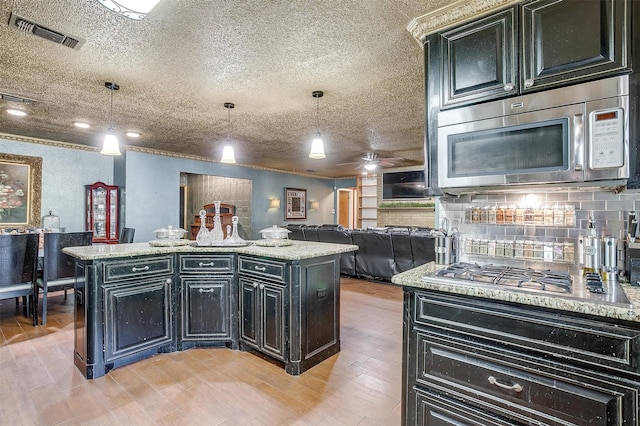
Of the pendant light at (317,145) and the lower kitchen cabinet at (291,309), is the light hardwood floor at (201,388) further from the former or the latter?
the pendant light at (317,145)

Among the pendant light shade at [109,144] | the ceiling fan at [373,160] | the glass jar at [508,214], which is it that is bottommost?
the glass jar at [508,214]

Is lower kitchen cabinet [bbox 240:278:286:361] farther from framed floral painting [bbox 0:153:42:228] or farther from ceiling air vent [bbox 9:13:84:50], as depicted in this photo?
framed floral painting [bbox 0:153:42:228]

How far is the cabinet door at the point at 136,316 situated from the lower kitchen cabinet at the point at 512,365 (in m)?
2.08

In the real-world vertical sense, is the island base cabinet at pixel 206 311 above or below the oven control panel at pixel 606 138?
below

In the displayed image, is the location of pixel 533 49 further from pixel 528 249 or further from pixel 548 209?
pixel 528 249

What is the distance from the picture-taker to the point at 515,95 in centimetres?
160

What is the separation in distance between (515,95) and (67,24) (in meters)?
2.79

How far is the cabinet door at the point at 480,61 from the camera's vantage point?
63.8 inches

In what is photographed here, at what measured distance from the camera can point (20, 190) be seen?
530 centimetres

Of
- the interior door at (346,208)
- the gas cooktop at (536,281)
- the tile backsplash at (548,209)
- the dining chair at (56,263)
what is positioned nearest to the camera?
the gas cooktop at (536,281)

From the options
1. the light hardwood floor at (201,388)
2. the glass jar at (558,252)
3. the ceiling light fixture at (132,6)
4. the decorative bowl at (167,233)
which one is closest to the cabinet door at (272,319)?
the light hardwood floor at (201,388)

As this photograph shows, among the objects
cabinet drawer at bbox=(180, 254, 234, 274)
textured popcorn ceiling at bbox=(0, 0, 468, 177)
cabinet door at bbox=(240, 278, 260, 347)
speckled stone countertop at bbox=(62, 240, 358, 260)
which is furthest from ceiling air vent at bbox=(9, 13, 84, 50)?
cabinet door at bbox=(240, 278, 260, 347)

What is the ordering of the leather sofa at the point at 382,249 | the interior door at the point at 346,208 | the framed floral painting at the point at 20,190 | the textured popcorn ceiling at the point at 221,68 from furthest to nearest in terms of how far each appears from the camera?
the interior door at the point at 346,208 < the framed floral painting at the point at 20,190 < the leather sofa at the point at 382,249 < the textured popcorn ceiling at the point at 221,68

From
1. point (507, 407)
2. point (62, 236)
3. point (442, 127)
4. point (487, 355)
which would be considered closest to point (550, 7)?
point (442, 127)
